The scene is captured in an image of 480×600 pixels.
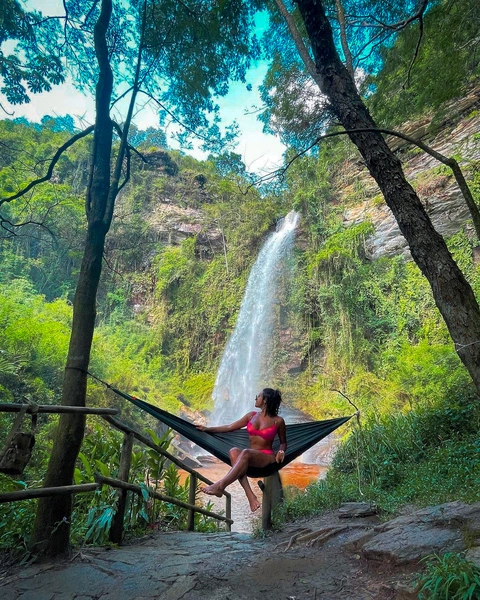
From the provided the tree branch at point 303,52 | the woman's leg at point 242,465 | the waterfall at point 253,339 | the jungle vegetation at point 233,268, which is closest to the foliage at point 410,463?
the jungle vegetation at point 233,268

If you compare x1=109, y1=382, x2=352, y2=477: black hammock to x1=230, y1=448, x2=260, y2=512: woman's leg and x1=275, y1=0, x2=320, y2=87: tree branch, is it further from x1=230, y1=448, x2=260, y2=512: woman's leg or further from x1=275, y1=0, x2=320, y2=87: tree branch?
x1=275, y1=0, x2=320, y2=87: tree branch

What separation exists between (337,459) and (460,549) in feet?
12.0

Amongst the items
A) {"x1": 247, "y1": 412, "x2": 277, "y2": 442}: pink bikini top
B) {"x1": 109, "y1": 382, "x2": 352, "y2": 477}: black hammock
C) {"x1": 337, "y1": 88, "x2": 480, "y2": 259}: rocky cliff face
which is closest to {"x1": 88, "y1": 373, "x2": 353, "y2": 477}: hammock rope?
{"x1": 109, "y1": 382, "x2": 352, "y2": 477}: black hammock

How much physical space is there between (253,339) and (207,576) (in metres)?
9.87

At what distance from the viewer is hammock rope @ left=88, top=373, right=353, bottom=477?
90.0 inches

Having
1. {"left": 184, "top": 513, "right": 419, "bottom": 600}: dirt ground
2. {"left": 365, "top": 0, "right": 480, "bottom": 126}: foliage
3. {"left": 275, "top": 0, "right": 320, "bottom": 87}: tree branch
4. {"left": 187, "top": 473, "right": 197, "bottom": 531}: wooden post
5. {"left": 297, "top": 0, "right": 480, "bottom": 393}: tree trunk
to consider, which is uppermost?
{"left": 365, "top": 0, "right": 480, "bottom": 126}: foliage

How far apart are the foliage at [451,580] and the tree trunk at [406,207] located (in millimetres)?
722

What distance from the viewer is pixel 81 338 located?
6.32ft

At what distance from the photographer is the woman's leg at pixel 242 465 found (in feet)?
6.20

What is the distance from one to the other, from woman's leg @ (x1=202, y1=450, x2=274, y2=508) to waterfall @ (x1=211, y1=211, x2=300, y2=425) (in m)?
8.08

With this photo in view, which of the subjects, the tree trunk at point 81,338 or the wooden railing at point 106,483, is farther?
the tree trunk at point 81,338

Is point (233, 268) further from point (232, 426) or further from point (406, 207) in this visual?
point (406, 207)

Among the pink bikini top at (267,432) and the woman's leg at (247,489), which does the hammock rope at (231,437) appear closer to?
the woman's leg at (247,489)

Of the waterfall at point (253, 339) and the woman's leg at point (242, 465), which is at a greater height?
the waterfall at point (253, 339)
